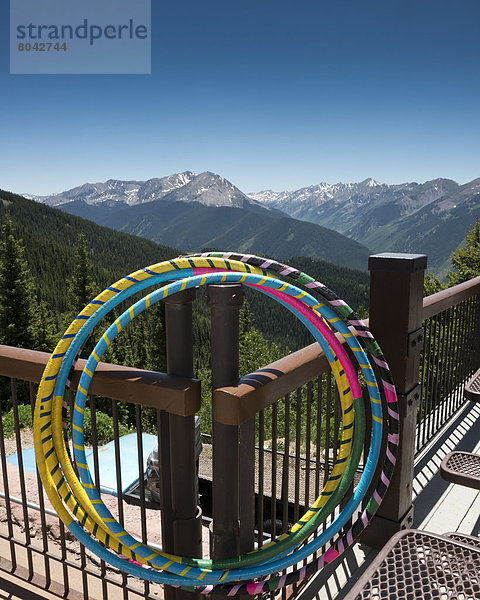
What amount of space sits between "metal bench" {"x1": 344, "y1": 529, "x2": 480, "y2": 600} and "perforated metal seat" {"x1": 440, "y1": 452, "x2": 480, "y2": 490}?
707 mm

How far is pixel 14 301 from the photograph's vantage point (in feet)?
111

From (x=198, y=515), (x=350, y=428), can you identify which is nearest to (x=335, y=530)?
(x=350, y=428)

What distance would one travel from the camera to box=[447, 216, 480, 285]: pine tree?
22641mm

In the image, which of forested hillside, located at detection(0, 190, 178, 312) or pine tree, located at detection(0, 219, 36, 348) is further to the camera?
forested hillside, located at detection(0, 190, 178, 312)

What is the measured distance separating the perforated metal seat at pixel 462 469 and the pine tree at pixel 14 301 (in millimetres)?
34966

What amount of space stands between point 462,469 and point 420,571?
0.93m

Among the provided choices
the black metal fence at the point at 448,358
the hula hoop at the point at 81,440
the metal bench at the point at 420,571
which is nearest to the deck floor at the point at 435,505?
the black metal fence at the point at 448,358

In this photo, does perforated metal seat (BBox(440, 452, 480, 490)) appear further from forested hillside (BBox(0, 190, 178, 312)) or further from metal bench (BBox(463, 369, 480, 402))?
forested hillside (BBox(0, 190, 178, 312))

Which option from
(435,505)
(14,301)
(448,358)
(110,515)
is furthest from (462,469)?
(14,301)

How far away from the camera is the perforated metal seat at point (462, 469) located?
5.93 feet

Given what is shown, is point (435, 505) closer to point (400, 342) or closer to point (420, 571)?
point (400, 342)

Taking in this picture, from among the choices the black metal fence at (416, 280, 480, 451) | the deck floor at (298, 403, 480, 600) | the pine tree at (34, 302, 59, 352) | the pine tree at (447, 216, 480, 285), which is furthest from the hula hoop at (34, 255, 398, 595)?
the pine tree at (34, 302, 59, 352)

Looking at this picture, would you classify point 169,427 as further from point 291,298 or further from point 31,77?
point 31,77

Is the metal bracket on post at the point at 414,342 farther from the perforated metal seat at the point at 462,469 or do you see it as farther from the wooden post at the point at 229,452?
the wooden post at the point at 229,452
